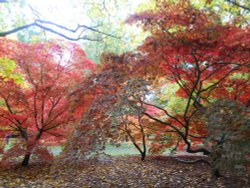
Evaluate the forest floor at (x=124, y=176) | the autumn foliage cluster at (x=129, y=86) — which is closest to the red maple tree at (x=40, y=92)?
the autumn foliage cluster at (x=129, y=86)

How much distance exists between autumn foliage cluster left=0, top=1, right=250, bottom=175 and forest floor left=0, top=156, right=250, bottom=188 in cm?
50

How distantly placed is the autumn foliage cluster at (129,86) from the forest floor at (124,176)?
50cm

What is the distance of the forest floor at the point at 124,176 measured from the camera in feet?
18.2

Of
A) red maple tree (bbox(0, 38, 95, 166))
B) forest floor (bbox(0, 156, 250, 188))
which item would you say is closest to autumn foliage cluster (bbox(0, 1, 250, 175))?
red maple tree (bbox(0, 38, 95, 166))

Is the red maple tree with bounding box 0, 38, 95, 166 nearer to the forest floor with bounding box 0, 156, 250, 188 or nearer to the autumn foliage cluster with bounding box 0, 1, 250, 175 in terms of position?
the autumn foliage cluster with bounding box 0, 1, 250, 175

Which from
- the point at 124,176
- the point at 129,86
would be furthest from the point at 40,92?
the point at 129,86

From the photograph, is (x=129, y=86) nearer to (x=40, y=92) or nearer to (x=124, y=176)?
(x=124, y=176)

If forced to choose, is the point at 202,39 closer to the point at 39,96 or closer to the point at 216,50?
the point at 216,50

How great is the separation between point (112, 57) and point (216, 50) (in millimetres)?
1988

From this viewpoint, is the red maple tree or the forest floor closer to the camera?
the forest floor

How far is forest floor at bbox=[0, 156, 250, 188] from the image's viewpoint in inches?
218

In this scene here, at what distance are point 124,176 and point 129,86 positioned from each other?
3224 mm

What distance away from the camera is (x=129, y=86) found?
4059mm

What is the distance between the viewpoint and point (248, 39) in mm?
4715
